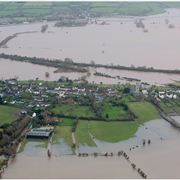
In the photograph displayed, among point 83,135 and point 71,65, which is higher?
point 71,65

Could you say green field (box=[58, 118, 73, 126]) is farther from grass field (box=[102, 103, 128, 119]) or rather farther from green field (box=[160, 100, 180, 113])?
green field (box=[160, 100, 180, 113])

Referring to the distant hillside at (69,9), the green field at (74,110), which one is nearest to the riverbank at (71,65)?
the green field at (74,110)

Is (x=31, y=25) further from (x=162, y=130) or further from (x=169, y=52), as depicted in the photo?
Result: (x=162, y=130)

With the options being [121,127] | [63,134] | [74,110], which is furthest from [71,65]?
[63,134]

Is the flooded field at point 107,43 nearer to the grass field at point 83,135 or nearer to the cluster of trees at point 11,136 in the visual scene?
the grass field at point 83,135

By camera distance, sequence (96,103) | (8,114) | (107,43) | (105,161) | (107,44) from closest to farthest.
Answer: (105,161) → (8,114) → (96,103) → (107,44) → (107,43)

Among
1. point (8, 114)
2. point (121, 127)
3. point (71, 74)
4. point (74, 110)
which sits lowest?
point (121, 127)

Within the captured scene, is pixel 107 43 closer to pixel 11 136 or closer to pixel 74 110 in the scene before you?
pixel 74 110
